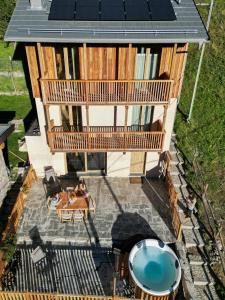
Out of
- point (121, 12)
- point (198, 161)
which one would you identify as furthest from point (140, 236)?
point (121, 12)

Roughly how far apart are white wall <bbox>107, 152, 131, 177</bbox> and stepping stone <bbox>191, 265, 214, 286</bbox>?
300 inches

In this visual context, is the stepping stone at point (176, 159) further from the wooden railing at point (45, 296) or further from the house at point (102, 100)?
the wooden railing at point (45, 296)

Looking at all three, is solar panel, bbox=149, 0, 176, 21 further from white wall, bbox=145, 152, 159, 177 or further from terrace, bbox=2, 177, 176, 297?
terrace, bbox=2, 177, 176, 297

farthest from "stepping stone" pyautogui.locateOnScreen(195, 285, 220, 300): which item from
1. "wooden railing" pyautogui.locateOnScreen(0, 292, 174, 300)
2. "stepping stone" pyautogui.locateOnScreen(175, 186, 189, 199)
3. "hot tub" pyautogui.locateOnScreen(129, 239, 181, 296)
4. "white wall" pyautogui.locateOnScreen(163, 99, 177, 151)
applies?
"white wall" pyautogui.locateOnScreen(163, 99, 177, 151)

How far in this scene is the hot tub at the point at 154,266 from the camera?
16.2 m

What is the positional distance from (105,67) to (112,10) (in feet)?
9.73

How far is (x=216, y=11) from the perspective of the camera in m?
33.2

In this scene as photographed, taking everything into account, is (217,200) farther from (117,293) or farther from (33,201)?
(33,201)

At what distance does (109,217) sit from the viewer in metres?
20.0

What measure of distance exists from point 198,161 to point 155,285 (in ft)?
33.1

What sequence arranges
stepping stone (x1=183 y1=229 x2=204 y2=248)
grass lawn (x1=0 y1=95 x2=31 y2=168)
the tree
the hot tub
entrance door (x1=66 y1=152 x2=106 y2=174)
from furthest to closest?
the tree < grass lawn (x1=0 y1=95 x2=31 y2=168) < entrance door (x1=66 y1=152 x2=106 y2=174) < stepping stone (x1=183 y1=229 x2=204 y2=248) < the hot tub

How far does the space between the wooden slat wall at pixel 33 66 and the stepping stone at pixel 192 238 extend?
11783mm

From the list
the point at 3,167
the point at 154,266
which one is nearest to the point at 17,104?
the point at 3,167

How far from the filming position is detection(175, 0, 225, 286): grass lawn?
73.9 ft
